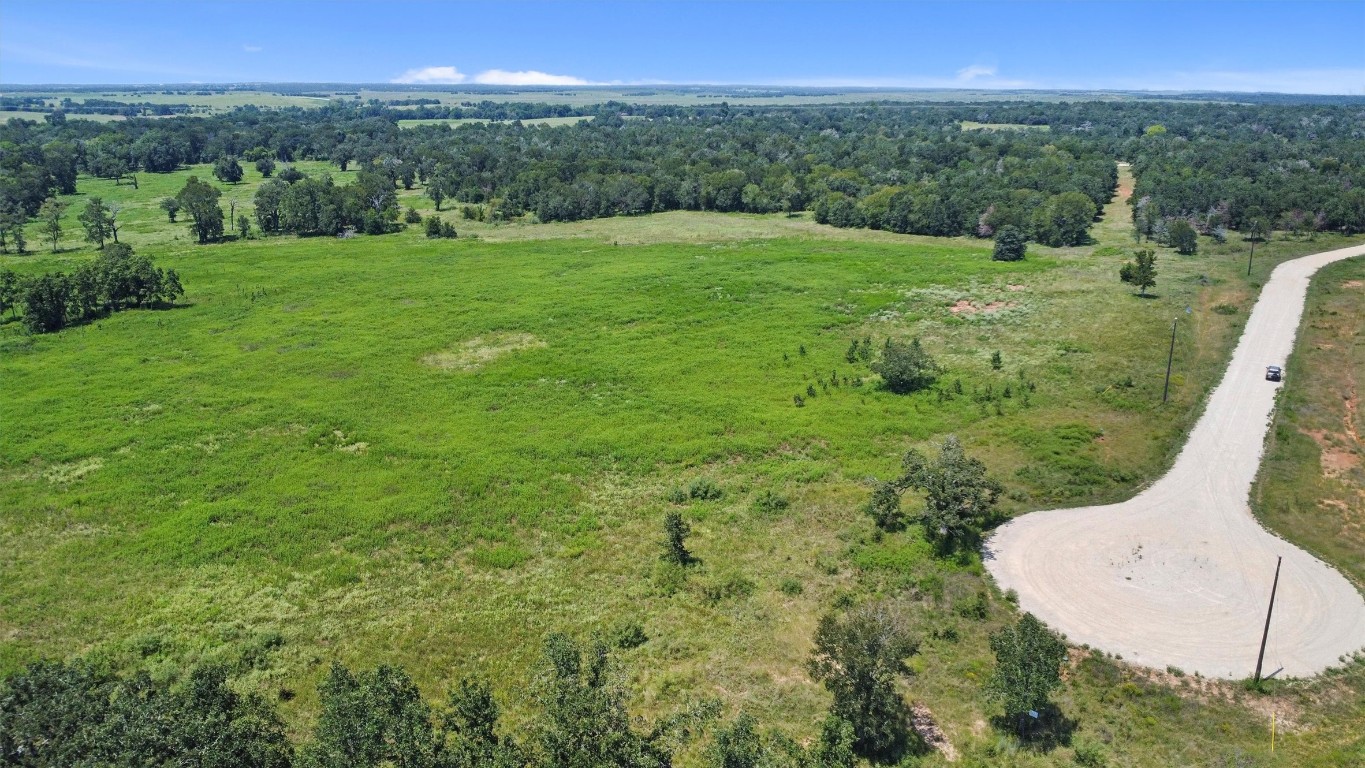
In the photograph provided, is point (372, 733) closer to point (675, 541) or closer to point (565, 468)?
point (675, 541)

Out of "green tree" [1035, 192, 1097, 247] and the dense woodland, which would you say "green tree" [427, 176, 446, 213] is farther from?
"green tree" [1035, 192, 1097, 247]

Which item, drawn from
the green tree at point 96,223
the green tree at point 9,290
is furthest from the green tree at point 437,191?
the green tree at point 9,290

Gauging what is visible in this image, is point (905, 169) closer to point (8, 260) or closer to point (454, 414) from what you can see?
point (454, 414)

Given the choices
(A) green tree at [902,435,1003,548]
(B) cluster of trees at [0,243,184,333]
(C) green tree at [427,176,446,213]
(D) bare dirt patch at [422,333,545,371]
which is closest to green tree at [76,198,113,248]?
(B) cluster of trees at [0,243,184,333]

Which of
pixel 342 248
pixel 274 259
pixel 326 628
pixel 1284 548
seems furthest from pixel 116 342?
pixel 1284 548

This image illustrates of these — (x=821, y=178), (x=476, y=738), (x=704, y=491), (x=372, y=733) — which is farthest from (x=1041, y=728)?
(x=821, y=178)

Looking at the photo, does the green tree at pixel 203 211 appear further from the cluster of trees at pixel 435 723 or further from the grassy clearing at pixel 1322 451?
the grassy clearing at pixel 1322 451
